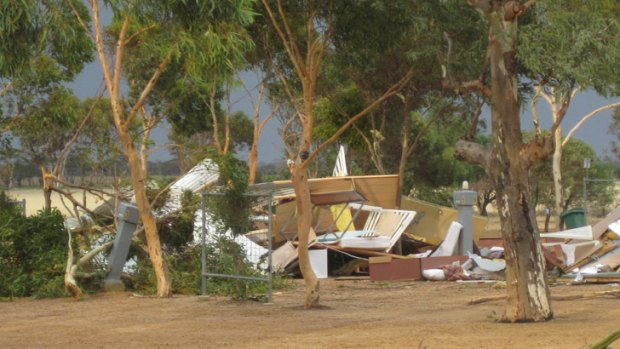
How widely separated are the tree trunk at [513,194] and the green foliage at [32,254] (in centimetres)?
847

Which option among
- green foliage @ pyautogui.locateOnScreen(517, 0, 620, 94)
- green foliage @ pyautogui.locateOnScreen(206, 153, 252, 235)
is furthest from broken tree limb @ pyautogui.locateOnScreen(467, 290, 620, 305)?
green foliage @ pyautogui.locateOnScreen(517, 0, 620, 94)

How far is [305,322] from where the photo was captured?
45.8ft

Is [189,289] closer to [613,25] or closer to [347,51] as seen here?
[347,51]

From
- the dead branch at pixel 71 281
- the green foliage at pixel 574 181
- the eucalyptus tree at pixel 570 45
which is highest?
the green foliage at pixel 574 181

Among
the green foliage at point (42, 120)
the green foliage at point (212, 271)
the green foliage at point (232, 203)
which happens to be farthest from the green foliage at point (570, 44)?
the green foliage at point (42, 120)

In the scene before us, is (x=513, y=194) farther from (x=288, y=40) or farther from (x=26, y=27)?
(x=26, y=27)

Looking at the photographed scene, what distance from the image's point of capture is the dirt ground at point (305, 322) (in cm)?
1174

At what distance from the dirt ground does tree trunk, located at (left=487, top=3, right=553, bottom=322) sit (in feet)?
1.20

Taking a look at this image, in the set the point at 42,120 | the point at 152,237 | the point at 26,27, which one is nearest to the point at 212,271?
the point at 152,237

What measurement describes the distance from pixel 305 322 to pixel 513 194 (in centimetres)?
312

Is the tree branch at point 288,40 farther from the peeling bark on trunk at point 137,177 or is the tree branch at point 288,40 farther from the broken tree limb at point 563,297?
the broken tree limb at point 563,297

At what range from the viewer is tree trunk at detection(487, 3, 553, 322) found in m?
13.2

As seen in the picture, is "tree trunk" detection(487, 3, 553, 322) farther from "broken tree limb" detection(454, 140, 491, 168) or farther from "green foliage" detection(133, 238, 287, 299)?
"green foliage" detection(133, 238, 287, 299)

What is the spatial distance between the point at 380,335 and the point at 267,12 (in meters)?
6.30
